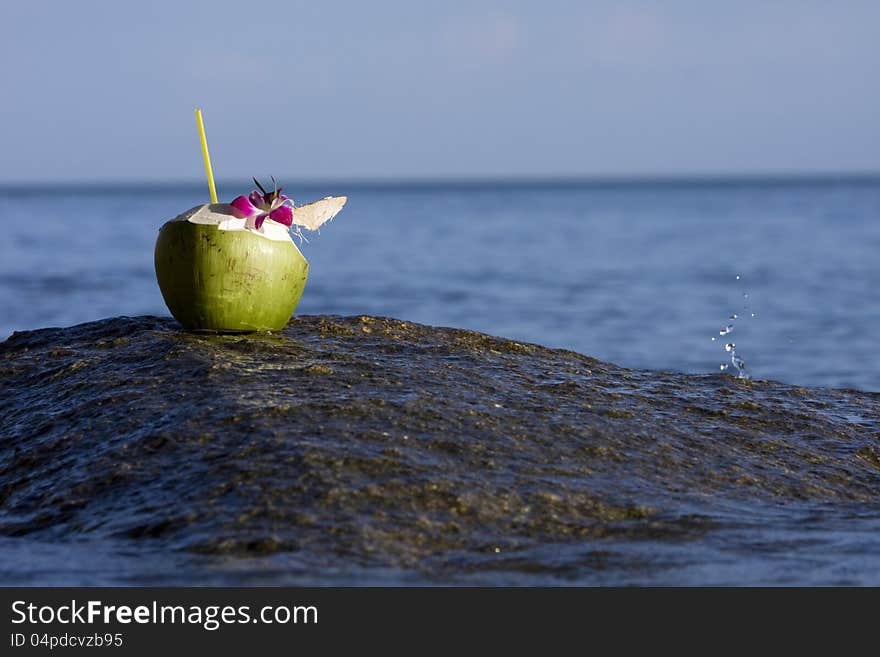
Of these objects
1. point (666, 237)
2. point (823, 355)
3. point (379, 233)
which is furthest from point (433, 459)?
point (379, 233)

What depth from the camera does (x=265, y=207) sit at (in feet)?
19.7

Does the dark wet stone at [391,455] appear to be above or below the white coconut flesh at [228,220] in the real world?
below

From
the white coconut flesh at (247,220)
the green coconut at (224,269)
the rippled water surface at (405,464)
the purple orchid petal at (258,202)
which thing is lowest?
the rippled water surface at (405,464)

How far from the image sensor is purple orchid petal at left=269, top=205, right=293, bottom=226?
597 centimetres

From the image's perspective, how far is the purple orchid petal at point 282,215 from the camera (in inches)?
235

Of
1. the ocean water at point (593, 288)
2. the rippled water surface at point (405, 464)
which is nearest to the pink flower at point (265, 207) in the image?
the rippled water surface at point (405, 464)

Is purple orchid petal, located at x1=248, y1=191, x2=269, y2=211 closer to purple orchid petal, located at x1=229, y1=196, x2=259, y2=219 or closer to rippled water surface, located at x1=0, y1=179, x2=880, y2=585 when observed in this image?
purple orchid petal, located at x1=229, y1=196, x2=259, y2=219

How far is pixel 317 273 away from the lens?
3356cm

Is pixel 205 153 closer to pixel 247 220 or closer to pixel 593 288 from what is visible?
pixel 247 220

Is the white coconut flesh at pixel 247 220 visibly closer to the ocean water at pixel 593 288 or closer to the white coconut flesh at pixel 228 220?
the white coconut flesh at pixel 228 220

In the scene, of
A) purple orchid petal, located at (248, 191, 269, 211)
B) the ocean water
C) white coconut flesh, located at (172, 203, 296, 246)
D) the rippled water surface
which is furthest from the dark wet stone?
the ocean water

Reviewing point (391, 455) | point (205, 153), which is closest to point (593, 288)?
point (205, 153)

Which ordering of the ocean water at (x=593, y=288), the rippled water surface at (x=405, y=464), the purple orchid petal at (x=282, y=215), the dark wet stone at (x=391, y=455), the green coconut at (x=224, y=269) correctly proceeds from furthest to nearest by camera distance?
the ocean water at (x=593, y=288)
the purple orchid petal at (x=282, y=215)
the green coconut at (x=224, y=269)
the dark wet stone at (x=391, y=455)
the rippled water surface at (x=405, y=464)

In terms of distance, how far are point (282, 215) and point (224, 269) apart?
43 centimetres
